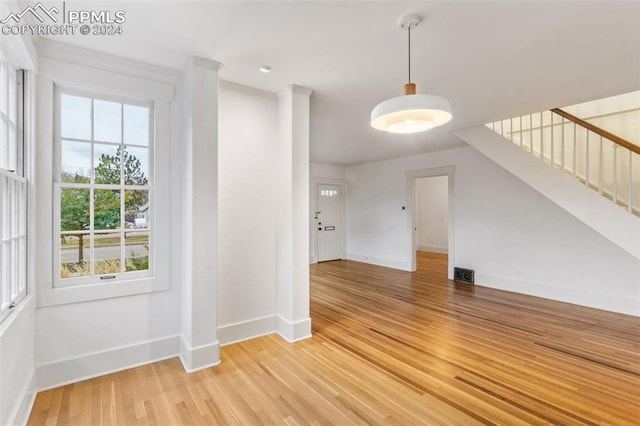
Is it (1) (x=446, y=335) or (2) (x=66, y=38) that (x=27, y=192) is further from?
(1) (x=446, y=335)

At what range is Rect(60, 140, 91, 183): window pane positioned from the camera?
232cm

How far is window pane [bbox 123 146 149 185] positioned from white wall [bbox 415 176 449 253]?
8.35m

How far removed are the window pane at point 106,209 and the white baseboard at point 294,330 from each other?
1.82 metres

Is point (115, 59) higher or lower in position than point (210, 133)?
higher

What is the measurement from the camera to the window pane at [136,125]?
256cm

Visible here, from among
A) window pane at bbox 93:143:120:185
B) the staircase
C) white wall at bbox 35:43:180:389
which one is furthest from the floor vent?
window pane at bbox 93:143:120:185

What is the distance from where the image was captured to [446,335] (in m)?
3.08

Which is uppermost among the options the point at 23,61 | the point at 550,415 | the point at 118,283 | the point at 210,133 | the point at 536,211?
the point at 23,61

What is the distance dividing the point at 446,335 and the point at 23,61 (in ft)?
13.8

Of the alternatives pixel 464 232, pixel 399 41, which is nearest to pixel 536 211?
pixel 464 232

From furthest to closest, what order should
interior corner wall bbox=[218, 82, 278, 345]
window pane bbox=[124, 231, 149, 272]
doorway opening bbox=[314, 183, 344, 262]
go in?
doorway opening bbox=[314, 183, 344, 262], interior corner wall bbox=[218, 82, 278, 345], window pane bbox=[124, 231, 149, 272]

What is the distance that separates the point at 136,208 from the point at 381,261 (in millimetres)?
5356

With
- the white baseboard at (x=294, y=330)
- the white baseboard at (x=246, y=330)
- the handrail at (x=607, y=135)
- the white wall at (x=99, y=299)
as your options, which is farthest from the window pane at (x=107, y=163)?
the handrail at (x=607, y=135)

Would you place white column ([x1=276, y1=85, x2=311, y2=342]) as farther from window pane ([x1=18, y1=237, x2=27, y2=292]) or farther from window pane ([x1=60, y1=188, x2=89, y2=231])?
window pane ([x1=18, y1=237, x2=27, y2=292])
